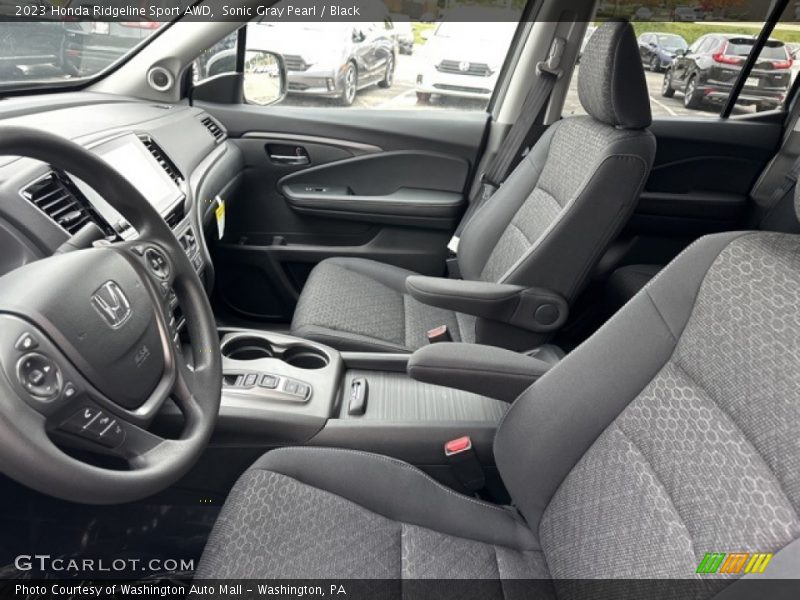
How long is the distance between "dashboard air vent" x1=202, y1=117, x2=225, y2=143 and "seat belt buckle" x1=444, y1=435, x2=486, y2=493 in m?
1.51

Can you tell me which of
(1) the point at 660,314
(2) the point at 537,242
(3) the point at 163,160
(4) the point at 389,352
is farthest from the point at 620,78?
(3) the point at 163,160

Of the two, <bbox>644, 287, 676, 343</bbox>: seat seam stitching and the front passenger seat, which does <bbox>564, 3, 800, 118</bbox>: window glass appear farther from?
<bbox>644, 287, 676, 343</bbox>: seat seam stitching

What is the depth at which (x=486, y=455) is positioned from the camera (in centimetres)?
128

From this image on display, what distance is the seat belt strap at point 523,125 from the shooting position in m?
2.27

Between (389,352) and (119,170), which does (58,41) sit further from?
(389,352)

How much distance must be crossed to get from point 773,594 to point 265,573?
2.20 feet

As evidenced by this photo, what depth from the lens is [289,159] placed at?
2473 mm

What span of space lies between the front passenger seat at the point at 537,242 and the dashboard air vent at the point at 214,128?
660 millimetres

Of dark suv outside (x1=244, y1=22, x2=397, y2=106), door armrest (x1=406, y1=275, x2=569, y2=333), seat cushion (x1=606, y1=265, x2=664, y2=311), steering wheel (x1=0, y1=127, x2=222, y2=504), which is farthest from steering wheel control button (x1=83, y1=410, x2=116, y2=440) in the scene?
dark suv outside (x1=244, y1=22, x2=397, y2=106)

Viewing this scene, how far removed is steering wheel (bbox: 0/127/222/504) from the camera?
73 cm

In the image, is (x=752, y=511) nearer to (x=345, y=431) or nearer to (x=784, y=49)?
(x=345, y=431)

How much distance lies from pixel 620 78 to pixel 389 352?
867mm

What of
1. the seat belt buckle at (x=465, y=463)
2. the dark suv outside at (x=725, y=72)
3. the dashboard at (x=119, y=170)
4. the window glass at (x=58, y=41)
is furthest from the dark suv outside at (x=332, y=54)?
the seat belt buckle at (x=465, y=463)

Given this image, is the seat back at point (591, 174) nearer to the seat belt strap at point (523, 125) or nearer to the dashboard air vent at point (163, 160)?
the seat belt strap at point (523, 125)
